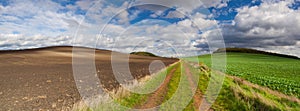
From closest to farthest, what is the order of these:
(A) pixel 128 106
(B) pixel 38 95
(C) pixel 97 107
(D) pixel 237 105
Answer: (C) pixel 97 107, (A) pixel 128 106, (D) pixel 237 105, (B) pixel 38 95

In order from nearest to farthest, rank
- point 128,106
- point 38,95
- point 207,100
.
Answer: point 128,106, point 207,100, point 38,95

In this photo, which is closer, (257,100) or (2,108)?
(2,108)

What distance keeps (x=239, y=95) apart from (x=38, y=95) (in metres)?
12.7

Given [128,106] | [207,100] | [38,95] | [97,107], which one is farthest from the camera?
[38,95]

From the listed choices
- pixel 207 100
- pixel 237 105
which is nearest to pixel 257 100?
pixel 237 105

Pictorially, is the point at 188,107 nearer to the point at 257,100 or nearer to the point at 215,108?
the point at 215,108

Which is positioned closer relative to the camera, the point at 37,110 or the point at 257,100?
the point at 37,110

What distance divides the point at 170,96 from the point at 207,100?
7.27 ft

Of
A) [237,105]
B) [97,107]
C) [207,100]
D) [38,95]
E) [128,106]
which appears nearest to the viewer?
[97,107]

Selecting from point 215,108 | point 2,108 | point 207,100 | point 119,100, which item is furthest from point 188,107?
point 2,108

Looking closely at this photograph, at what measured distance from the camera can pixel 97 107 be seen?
10531mm

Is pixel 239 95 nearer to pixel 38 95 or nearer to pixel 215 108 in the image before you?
pixel 215 108

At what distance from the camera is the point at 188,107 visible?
12.1 metres

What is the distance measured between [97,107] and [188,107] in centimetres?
450
